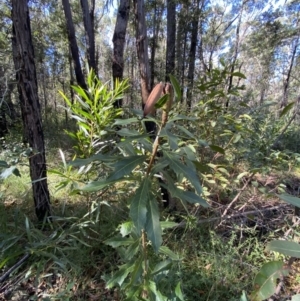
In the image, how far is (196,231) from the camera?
1.74 m

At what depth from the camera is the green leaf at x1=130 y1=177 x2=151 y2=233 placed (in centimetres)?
61

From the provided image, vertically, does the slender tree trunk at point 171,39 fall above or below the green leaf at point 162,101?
above

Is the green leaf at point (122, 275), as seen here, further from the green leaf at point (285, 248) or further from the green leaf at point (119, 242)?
the green leaf at point (285, 248)

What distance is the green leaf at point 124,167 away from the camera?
670 millimetres

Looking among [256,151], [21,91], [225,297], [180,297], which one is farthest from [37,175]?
[256,151]

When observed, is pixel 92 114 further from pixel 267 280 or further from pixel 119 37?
pixel 119 37

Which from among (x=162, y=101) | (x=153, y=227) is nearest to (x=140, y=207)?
(x=153, y=227)

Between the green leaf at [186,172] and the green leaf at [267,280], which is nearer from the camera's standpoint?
the green leaf at [267,280]

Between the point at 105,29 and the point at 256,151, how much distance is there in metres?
22.5

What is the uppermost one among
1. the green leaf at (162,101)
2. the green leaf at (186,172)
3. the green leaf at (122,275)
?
the green leaf at (162,101)

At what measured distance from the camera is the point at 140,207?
0.64 m

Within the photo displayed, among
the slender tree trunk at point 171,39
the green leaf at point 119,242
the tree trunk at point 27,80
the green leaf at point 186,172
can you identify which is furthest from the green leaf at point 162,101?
the slender tree trunk at point 171,39

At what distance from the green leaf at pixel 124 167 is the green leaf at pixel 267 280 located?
0.42 meters

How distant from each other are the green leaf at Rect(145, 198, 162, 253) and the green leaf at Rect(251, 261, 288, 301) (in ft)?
0.84
